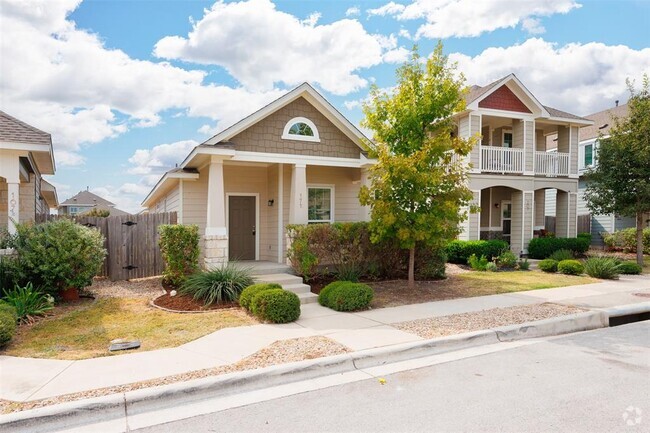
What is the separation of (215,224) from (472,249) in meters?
9.81

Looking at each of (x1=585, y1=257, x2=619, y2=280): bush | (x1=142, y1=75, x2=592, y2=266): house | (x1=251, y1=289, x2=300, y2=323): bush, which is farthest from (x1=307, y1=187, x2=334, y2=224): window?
(x1=585, y1=257, x2=619, y2=280): bush

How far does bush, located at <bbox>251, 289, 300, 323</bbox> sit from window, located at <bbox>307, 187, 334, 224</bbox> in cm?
593

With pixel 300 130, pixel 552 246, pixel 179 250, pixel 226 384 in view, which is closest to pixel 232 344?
pixel 226 384

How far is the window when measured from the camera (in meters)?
13.5

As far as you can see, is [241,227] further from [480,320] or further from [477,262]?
[477,262]

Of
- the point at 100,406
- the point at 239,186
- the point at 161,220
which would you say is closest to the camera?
the point at 100,406

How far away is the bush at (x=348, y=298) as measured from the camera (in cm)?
830

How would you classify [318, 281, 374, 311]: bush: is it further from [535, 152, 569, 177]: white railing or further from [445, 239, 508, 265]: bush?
[535, 152, 569, 177]: white railing

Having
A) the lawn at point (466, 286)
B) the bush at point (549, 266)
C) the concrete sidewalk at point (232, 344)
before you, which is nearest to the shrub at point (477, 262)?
the lawn at point (466, 286)

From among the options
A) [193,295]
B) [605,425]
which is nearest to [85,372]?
[193,295]

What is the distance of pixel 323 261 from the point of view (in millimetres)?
11266

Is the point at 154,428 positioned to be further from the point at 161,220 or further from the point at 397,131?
the point at 161,220

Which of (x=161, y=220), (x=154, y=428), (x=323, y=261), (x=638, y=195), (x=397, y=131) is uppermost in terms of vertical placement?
(x=397, y=131)

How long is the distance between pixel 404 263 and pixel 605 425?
8.62 metres
